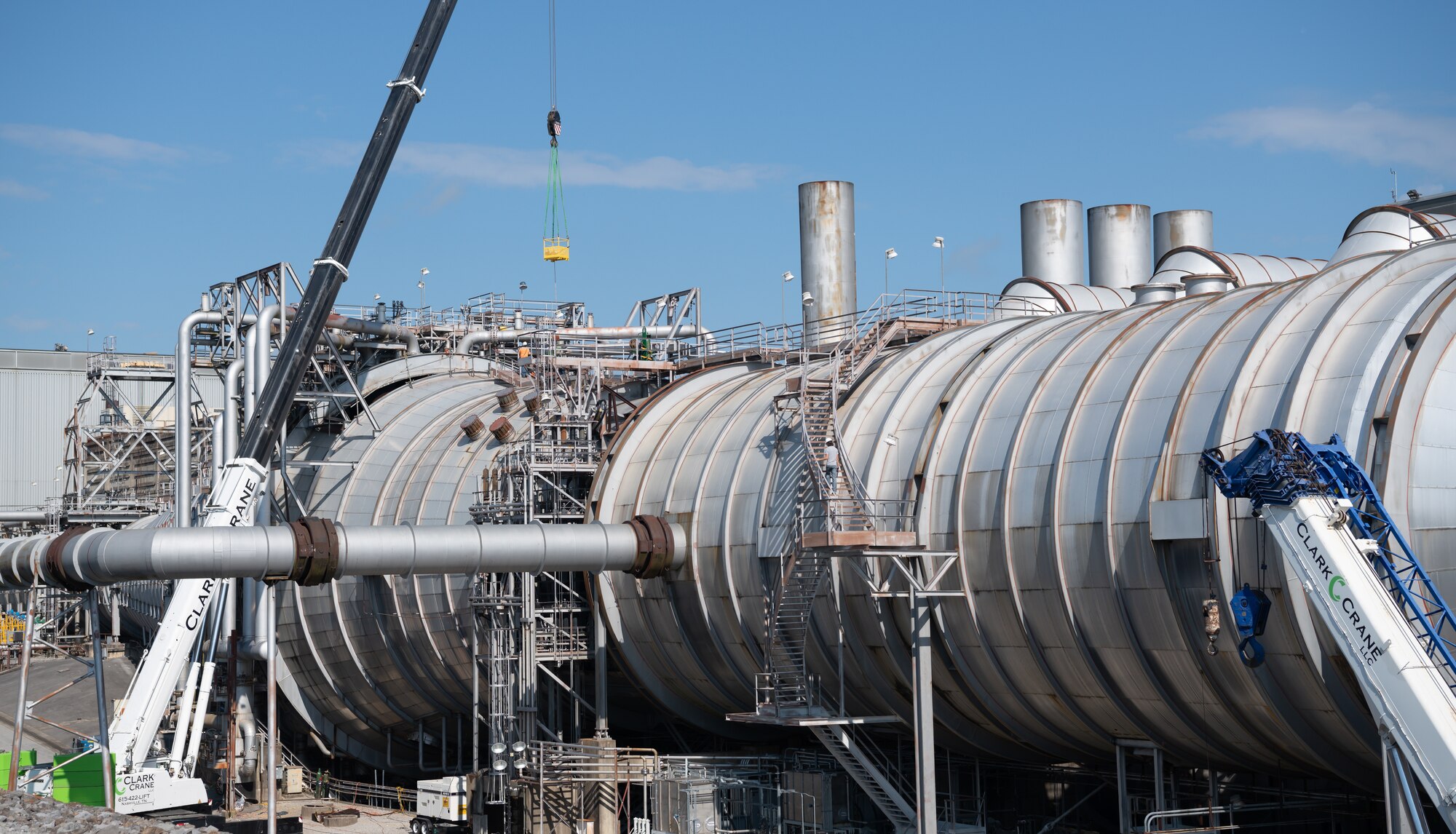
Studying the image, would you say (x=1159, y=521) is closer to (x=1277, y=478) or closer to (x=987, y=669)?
(x=1277, y=478)

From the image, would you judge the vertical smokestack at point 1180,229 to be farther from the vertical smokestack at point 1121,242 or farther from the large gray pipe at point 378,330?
the large gray pipe at point 378,330

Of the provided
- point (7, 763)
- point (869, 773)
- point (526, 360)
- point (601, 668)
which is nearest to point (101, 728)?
point (7, 763)

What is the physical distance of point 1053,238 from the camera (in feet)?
165

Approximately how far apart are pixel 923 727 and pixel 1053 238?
2559cm

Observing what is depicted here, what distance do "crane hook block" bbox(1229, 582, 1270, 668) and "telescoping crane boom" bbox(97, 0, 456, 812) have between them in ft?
78.4

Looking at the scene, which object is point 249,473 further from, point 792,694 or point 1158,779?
point 1158,779

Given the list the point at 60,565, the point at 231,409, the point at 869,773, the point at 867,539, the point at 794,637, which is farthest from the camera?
the point at 231,409

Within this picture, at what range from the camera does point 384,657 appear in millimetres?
47750

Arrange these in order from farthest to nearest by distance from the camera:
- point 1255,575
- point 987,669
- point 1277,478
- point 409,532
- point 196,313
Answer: point 196,313 → point 409,532 → point 987,669 → point 1255,575 → point 1277,478

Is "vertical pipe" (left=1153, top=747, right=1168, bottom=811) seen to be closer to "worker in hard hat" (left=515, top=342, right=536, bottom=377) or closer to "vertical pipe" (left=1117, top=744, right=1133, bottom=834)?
"vertical pipe" (left=1117, top=744, right=1133, bottom=834)

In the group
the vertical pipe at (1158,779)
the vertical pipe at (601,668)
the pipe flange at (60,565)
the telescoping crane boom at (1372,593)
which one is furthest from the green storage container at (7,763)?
the telescoping crane boom at (1372,593)

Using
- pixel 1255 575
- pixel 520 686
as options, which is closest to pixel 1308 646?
pixel 1255 575

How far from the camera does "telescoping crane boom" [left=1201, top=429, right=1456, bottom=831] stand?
20062 mm

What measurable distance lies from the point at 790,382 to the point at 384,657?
1874cm
